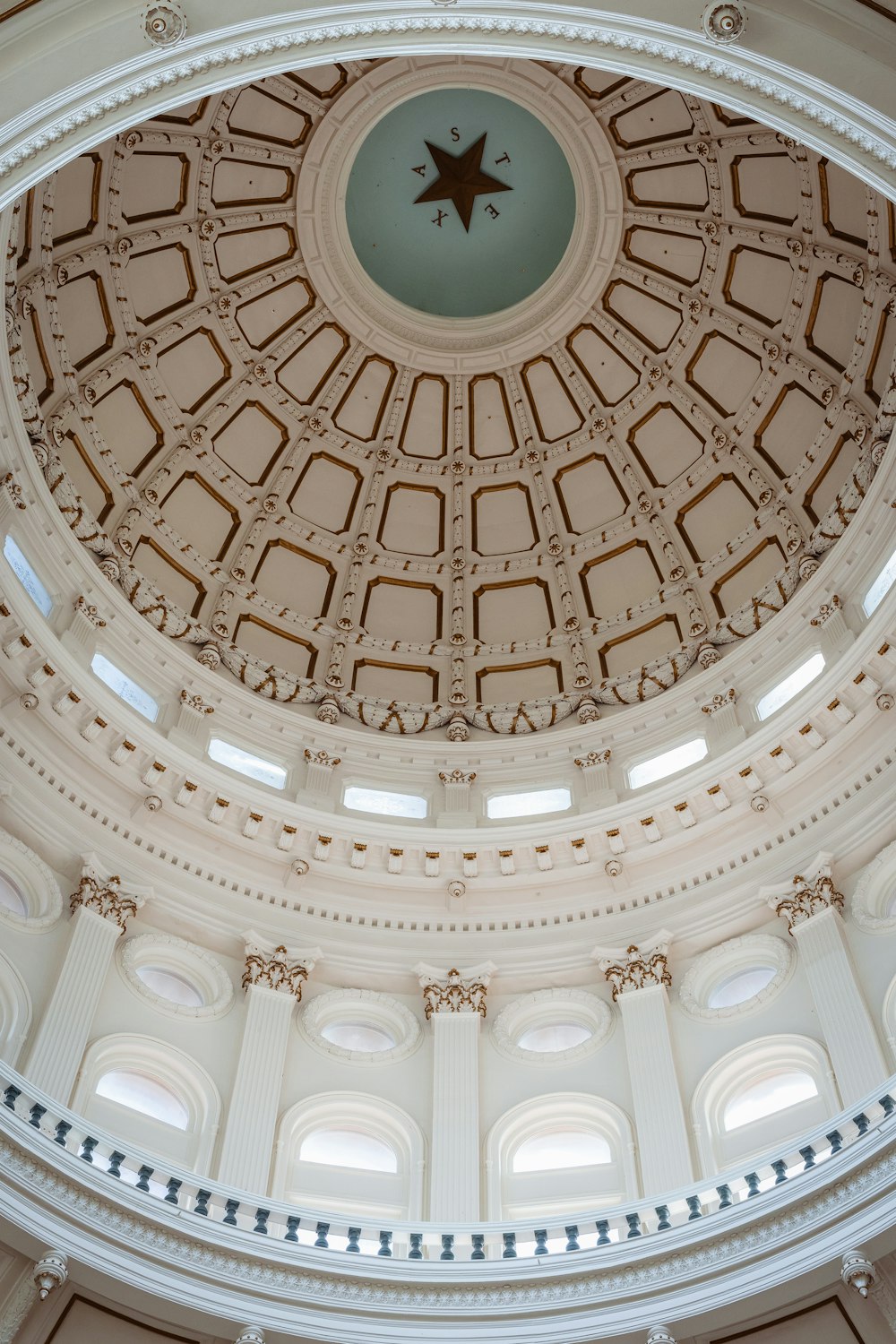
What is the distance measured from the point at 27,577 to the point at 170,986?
290 inches

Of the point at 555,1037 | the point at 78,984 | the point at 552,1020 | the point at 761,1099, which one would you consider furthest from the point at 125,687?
the point at 761,1099

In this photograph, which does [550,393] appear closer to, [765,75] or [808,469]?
[808,469]

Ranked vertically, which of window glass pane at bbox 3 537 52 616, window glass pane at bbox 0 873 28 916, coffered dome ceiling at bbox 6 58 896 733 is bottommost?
window glass pane at bbox 0 873 28 916

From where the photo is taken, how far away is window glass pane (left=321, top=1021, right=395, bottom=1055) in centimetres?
2395

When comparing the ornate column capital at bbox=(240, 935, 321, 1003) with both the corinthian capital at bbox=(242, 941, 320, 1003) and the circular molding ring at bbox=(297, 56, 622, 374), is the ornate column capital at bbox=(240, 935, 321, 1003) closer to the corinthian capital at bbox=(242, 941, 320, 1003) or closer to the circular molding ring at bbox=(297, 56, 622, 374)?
the corinthian capital at bbox=(242, 941, 320, 1003)

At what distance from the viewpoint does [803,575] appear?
2825cm

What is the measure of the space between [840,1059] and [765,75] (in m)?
12.5

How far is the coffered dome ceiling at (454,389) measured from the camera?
29453 millimetres

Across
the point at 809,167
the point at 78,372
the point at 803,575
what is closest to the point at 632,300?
the point at 809,167

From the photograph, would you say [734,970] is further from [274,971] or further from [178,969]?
[178,969]

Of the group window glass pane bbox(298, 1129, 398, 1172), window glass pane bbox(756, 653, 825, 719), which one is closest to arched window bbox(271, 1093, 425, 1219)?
window glass pane bbox(298, 1129, 398, 1172)

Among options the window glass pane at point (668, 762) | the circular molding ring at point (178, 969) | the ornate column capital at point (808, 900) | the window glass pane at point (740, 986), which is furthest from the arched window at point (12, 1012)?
Answer: the window glass pane at point (668, 762)

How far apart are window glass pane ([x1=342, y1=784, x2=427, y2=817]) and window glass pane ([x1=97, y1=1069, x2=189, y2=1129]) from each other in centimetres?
756

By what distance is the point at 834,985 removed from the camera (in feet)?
70.8
